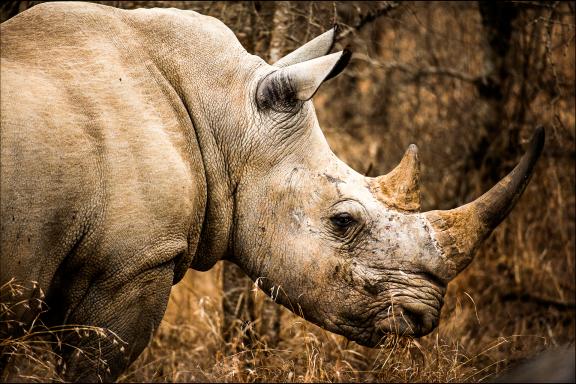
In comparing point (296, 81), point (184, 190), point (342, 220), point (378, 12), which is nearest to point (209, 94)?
point (296, 81)

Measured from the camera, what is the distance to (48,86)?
410cm

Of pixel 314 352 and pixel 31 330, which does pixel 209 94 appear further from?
pixel 314 352

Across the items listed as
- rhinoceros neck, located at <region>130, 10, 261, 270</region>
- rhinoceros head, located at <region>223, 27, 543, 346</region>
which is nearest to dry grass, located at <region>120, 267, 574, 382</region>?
rhinoceros head, located at <region>223, 27, 543, 346</region>

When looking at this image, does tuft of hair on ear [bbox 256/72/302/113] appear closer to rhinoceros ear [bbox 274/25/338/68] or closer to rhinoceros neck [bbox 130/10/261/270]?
rhinoceros neck [bbox 130/10/261/270]

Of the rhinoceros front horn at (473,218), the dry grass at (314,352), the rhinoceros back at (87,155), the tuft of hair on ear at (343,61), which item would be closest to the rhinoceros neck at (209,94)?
the rhinoceros back at (87,155)

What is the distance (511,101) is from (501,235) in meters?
1.08

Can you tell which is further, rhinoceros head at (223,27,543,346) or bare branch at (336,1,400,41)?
bare branch at (336,1,400,41)

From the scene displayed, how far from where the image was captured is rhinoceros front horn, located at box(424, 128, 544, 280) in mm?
4785

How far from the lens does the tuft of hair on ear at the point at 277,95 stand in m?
4.73

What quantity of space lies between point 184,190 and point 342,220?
846 millimetres

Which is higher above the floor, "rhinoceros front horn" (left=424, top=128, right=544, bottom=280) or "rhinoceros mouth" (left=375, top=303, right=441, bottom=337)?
"rhinoceros front horn" (left=424, top=128, right=544, bottom=280)

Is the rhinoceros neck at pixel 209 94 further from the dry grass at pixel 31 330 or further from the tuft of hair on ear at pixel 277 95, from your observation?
the dry grass at pixel 31 330

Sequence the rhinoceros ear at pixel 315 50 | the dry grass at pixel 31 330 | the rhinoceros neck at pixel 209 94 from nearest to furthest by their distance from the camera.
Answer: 1. the dry grass at pixel 31 330
2. the rhinoceros neck at pixel 209 94
3. the rhinoceros ear at pixel 315 50

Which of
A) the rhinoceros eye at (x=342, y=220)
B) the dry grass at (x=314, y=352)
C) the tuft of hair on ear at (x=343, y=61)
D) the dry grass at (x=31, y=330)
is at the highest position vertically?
the tuft of hair on ear at (x=343, y=61)
